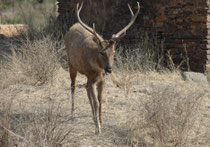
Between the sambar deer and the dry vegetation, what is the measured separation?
36cm

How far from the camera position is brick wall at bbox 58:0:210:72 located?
8.77m

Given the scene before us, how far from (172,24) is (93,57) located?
14.4ft

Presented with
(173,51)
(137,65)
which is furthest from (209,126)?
(173,51)

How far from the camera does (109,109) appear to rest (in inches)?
262

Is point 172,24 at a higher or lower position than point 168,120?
higher

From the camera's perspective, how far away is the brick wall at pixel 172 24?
8.77 metres

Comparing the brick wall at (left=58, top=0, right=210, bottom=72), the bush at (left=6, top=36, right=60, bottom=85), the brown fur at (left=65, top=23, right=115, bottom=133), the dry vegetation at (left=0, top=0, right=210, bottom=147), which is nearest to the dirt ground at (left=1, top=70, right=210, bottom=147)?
the dry vegetation at (left=0, top=0, right=210, bottom=147)

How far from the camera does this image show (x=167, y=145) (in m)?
4.53

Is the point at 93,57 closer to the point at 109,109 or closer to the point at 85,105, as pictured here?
the point at 109,109

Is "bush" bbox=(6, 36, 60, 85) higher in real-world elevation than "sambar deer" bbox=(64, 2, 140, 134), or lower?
lower

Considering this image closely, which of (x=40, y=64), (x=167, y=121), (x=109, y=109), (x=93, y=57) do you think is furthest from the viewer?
(x=40, y=64)

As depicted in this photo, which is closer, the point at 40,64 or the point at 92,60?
the point at 92,60

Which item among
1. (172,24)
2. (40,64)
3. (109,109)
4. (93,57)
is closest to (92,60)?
(93,57)

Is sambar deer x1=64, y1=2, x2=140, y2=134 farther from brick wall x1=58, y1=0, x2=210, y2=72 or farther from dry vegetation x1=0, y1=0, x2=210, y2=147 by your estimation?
brick wall x1=58, y1=0, x2=210, y2=72
